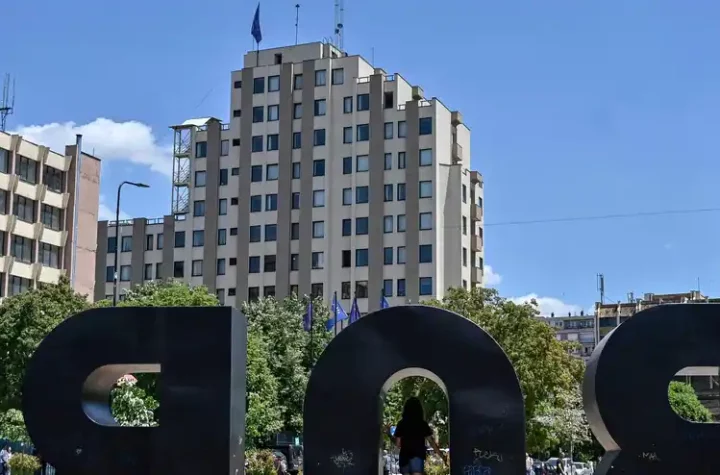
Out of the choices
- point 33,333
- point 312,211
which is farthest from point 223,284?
point 33,333

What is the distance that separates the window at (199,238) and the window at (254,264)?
4.79 meters

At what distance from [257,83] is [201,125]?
6.30 m

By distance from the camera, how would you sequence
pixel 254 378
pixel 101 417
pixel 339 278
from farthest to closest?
Answer: pixel 339 278, pixel 254 378, pixel 101 417

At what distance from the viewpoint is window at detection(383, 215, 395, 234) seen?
8544 cm

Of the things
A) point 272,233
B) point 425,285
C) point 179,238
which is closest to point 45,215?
point 179,238

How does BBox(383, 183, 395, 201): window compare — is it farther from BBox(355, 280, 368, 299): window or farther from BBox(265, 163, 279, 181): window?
BBox(265, 163, 279, 181): window

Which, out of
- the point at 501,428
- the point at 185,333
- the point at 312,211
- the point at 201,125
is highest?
the point at 201,125

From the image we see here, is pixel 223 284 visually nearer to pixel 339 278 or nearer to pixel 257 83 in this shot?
pixel 339 278

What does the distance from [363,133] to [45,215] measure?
26.4 m

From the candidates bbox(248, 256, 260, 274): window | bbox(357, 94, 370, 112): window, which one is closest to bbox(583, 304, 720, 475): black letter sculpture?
bbox(357, 94, 370, 112): window

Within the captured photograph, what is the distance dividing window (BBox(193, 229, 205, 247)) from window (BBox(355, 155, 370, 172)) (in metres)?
14.6

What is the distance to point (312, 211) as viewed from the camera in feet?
288

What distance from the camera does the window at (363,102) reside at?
8675 centimetres

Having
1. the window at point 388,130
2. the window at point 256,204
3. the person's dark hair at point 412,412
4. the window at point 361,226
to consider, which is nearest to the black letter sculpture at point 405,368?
the person's dark hair at point 412,412
